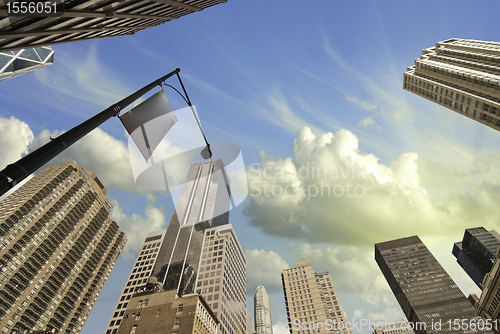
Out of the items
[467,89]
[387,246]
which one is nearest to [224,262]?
[467,89]

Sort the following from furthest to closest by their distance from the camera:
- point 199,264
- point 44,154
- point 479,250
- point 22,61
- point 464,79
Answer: point 479,250 → point 199,264 → point 22,61 → point 464,79 → point 44,154

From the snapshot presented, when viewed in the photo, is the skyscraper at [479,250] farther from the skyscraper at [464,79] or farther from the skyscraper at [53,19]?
the skyscraper at [53,19]

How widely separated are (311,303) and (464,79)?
111 metres

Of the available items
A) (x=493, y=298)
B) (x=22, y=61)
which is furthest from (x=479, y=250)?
(x=22, y=61)

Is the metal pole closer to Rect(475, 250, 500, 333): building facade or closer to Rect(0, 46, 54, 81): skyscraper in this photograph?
Rect(475, 250, 500, 333): building facade

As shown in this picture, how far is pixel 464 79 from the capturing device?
235 ft

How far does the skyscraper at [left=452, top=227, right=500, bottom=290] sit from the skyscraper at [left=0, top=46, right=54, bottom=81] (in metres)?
253

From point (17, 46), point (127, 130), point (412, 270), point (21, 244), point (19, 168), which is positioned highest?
point (412, 270)

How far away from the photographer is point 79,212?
110062mm

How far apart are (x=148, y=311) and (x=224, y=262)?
57.9 m

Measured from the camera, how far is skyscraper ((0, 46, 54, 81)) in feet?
285

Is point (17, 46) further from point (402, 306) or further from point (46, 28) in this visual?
point (402, 306)

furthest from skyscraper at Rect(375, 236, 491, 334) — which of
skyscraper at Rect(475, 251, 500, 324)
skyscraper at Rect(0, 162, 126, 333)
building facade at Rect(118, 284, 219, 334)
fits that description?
skyscraper at Rect(0, 162, 126, 333)

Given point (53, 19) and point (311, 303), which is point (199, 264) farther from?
point (53, 19)
